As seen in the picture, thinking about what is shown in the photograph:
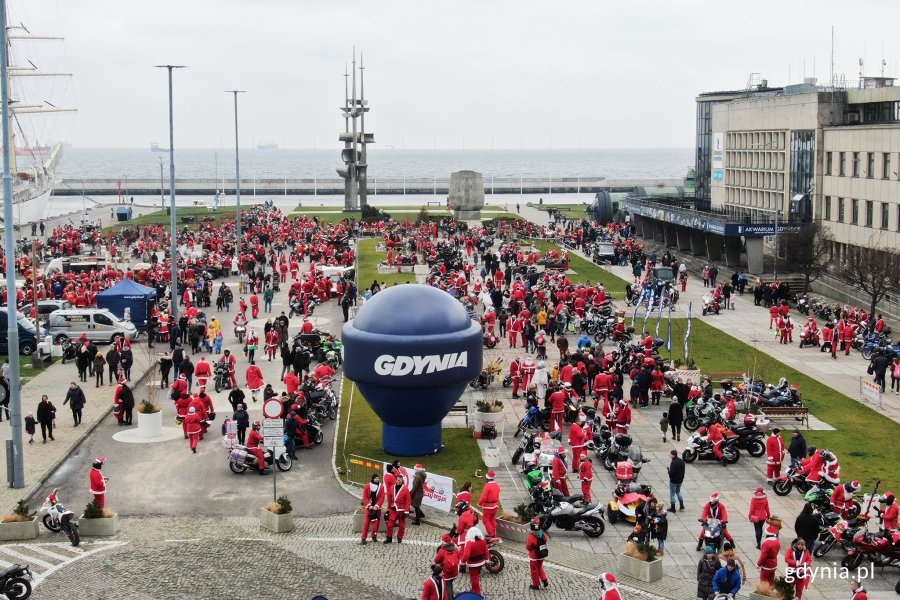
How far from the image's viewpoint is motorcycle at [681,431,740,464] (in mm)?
26000

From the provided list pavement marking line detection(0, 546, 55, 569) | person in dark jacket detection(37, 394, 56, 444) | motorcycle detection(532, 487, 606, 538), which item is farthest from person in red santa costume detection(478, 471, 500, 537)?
person in dark jacket detection(37, 394, 56, 444)

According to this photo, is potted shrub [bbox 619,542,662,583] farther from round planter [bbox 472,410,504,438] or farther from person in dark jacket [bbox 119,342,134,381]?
person in dark jacket [bbox 119,342,134,381]

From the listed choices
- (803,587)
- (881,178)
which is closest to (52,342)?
(803,587)

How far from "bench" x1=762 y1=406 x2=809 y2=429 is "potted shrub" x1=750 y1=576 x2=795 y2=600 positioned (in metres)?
12.4

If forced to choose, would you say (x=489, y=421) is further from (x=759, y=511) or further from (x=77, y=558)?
(x=77, y=558)

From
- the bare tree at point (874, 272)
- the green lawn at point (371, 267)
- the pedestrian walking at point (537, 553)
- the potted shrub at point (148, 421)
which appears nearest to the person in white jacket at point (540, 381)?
the potted shrub at point (148, 421)

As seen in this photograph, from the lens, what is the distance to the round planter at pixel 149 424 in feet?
94.1

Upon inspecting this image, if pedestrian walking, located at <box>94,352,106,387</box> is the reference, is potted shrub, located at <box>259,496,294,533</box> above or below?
below

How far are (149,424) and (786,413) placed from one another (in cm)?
1619

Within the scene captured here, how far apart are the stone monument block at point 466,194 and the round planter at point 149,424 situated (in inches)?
2568

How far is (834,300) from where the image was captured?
5128 centimetres

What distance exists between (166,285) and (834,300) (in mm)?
30016

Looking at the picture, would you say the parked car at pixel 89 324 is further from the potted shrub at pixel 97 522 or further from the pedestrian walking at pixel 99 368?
the potted shrub at pixel 97 522
